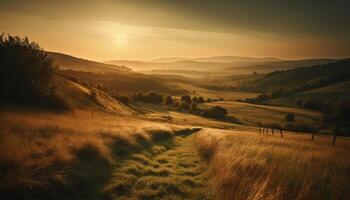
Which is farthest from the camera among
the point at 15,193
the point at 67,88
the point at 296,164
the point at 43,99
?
the point at 67,88

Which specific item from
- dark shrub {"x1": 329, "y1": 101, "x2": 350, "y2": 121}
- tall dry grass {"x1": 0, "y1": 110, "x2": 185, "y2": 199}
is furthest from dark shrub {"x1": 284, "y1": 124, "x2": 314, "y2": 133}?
tall dry grass {"x1": 0, "y1": 110, "x2": 185, "y2": 199}

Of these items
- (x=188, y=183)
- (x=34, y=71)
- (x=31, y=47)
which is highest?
(x=31, y=47)

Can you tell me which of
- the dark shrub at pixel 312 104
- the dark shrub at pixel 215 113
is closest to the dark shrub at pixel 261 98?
the dark shrub at pixel 312 104

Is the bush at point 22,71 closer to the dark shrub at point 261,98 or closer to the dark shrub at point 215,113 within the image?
the dark shrub at point 215,113

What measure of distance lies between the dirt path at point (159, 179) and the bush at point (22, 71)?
77.3ft

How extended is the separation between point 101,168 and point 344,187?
9.12 metres

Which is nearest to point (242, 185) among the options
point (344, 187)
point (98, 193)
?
point (344, 187)

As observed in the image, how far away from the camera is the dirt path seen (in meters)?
9.40

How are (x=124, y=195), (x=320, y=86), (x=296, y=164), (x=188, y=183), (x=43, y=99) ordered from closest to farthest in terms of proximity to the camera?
(x=124, y=195) → (x=296, y=164) → (x=188, y=183) → (x=43, y=99) → (x=320, y=86)

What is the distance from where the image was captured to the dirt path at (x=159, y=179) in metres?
9.40

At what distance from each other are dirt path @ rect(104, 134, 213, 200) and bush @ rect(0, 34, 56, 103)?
77.3ft

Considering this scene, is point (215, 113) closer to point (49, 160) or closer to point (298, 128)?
point (298, 128)

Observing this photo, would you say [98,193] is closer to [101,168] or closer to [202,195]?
[101,168]

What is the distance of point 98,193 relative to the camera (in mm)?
8844
